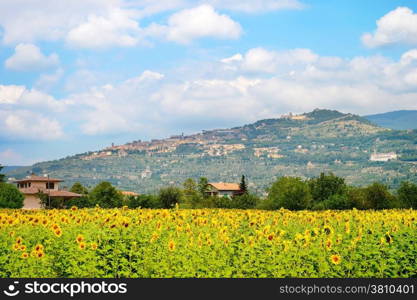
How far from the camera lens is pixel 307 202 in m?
52.7

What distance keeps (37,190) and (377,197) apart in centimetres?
5743

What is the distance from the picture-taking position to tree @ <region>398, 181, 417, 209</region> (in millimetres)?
49444

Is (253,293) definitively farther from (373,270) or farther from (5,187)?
(5,187)

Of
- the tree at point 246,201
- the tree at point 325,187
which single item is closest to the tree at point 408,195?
the tree at point 325,187

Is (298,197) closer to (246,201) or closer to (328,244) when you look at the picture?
(246,201)

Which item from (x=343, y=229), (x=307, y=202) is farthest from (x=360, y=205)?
(x=343, y=229)

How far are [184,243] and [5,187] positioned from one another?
2417 inches

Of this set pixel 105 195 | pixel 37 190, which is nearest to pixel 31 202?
pixel 37 190

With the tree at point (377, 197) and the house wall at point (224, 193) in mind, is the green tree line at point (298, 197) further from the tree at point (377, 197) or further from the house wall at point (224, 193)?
the house wall at point (224, 193)

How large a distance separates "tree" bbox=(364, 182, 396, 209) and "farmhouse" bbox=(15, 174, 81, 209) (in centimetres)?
4720

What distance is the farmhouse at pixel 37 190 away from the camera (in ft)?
290

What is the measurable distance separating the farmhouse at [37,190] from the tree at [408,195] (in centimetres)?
5019

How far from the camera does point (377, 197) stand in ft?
172

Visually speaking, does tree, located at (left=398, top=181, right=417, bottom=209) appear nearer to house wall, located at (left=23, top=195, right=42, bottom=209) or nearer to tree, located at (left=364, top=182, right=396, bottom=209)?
tree, located at (left=364, top=182, right=396, bottom=209)
